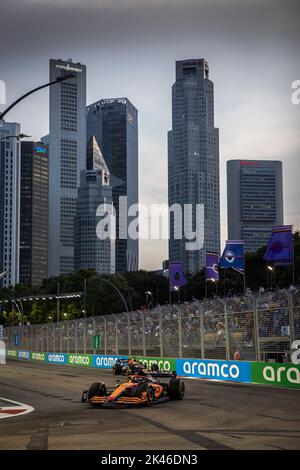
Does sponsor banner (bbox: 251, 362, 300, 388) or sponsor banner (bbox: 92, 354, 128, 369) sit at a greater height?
sponsor banner (bbox: 251, 362, 300, 388)

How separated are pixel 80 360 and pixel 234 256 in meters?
13.6

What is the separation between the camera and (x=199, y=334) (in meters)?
30.2

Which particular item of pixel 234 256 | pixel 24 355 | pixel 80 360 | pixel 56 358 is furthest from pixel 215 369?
pixel 24 355

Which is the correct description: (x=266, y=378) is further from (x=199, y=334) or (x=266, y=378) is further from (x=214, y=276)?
(x=214, y=276)

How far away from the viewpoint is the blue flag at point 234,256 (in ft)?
170

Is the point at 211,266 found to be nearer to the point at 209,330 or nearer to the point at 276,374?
the point at 209,330

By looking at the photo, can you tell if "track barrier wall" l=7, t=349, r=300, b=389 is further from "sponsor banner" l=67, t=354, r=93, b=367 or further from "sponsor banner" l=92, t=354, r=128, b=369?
"sponsor banner" l=67, t=354, r=93, b=367

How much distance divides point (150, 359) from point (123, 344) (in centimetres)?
439

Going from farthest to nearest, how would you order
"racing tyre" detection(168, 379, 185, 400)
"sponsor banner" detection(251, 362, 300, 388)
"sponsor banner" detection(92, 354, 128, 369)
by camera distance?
"sponsor banner" detection(92, 354, 128, 369) → "sponsor banner" detection(251, 362, 300, 388) → "racing tyre" detection(168, 379, 185, 400)

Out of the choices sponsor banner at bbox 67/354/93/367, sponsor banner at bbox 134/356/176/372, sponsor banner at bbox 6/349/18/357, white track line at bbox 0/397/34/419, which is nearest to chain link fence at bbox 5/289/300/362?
sponsor banner at bbox 134/356/176/372

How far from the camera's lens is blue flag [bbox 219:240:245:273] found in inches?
2040

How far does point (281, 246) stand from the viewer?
4388 cm

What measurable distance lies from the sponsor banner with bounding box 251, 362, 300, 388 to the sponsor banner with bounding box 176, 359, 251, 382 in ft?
2.11
